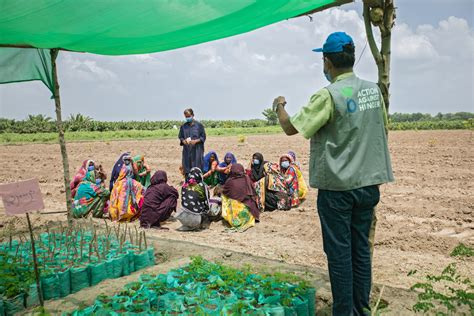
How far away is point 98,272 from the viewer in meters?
4.03

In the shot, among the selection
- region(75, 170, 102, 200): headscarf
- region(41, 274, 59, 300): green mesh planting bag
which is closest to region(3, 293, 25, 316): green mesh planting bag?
region(41, 274, 59, 300): green mesh planting bag

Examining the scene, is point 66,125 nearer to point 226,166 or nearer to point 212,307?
point 226,166

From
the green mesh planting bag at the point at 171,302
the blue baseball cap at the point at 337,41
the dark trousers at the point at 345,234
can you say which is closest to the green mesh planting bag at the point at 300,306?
the dark trousers at the point at 345,234

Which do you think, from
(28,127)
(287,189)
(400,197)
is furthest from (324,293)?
(28,127)

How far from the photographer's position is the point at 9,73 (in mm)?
6250

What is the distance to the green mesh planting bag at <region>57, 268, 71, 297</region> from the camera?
3.77 m

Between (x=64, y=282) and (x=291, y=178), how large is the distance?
4.51 meters

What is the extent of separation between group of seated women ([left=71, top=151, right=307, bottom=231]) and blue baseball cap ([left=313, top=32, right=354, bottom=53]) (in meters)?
4.09

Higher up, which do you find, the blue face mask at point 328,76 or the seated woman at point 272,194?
the blue face mask at point 328,76

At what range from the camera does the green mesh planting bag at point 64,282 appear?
12.4 ft

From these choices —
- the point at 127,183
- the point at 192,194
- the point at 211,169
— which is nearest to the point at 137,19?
the point at 192,194

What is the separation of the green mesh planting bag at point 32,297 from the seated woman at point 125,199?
128 inches

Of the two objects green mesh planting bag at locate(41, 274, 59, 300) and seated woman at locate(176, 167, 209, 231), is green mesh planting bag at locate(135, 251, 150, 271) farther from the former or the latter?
seated woman at locate(176, 167, 209, 231)

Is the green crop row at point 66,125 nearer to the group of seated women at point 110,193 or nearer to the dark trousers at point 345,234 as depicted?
the group of seated women at point 110,193
